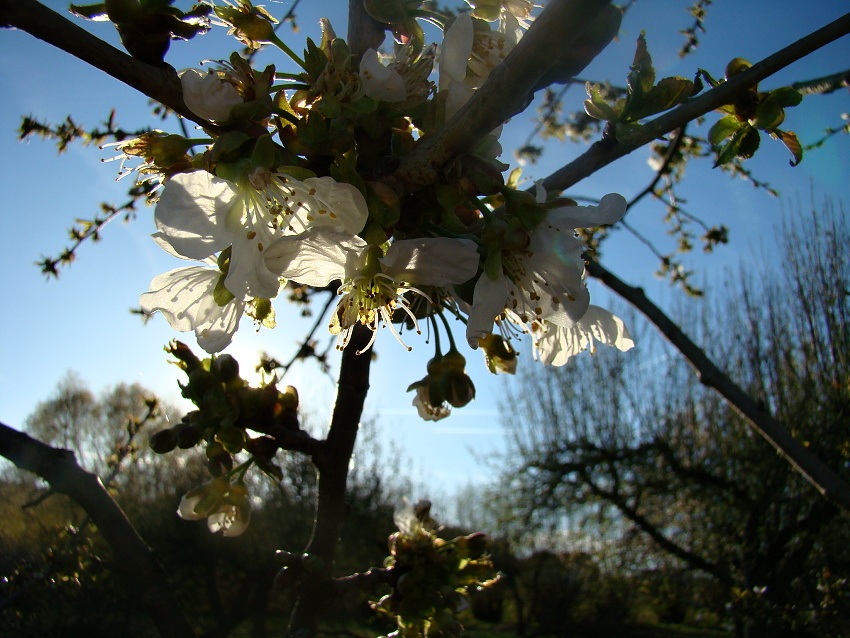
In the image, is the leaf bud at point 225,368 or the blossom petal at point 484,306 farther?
the leaf bud at point 225,368

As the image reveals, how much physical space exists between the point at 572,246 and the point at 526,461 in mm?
9877

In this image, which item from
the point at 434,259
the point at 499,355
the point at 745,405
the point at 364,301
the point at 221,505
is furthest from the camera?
the point at 745,405

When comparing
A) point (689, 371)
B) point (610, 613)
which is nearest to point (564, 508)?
point (610, 613)

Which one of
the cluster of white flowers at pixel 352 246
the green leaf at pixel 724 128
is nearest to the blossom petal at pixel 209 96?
the cluster of white flowers at pixel 352 246

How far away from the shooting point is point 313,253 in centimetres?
52

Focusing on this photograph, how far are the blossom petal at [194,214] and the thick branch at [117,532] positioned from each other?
515 millimetres

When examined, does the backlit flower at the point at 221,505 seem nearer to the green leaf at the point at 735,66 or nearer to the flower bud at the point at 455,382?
the flower bud at the point at 455,382

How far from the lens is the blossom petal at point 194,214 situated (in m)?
0.51

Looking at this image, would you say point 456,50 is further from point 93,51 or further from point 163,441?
point 163,441

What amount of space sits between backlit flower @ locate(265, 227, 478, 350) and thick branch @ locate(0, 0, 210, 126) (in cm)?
17

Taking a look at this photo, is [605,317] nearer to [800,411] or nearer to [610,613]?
[800,411]

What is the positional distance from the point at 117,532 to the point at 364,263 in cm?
66

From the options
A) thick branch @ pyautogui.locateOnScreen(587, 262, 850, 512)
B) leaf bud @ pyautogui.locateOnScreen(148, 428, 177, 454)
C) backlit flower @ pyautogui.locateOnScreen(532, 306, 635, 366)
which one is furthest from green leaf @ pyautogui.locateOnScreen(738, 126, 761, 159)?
leaf bud @ pyautogui.locateOnScreen(148, 428, 177, 454)

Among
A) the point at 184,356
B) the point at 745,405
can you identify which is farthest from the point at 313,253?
the point at 745,405
